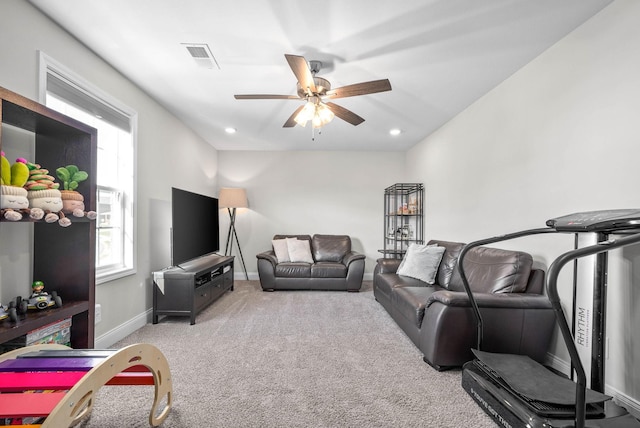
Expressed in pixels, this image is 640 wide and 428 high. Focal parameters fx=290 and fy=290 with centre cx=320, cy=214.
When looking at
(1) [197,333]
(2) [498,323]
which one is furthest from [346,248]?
(2) [498,323]

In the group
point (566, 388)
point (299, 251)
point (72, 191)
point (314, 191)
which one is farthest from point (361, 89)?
point (314, 191)

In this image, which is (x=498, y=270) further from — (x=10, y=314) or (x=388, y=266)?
(x=10, y=314)

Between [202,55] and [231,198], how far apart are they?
3.03 metres

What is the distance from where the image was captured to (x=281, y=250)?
512 cm

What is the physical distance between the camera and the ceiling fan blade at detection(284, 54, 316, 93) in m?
1.88

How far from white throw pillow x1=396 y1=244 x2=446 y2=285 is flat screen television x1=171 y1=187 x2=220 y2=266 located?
269 centimetres

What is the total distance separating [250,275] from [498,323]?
14.5 ft

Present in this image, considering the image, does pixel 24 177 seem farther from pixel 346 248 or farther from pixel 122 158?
pixel 346 248

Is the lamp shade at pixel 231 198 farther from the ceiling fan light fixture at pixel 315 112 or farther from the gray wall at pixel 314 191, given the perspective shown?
the ceiling fan light fixture at pixel 315 112

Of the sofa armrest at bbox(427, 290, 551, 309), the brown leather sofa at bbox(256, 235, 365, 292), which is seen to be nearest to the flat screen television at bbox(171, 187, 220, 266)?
the brown leather sofa at bbox(256, 235, 365, 292)

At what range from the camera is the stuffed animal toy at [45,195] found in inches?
61.4

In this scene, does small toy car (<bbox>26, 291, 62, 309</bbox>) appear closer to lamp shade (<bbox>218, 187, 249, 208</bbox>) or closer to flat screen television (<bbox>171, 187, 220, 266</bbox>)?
flat screen television (<bbox>171, 187, 220, 266</bbox>)

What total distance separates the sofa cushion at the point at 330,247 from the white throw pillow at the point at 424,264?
1699 millimetres

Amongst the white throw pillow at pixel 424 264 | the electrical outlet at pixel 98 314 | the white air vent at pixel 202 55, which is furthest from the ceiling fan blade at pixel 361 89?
the electrical outlet at pixel 98 314
